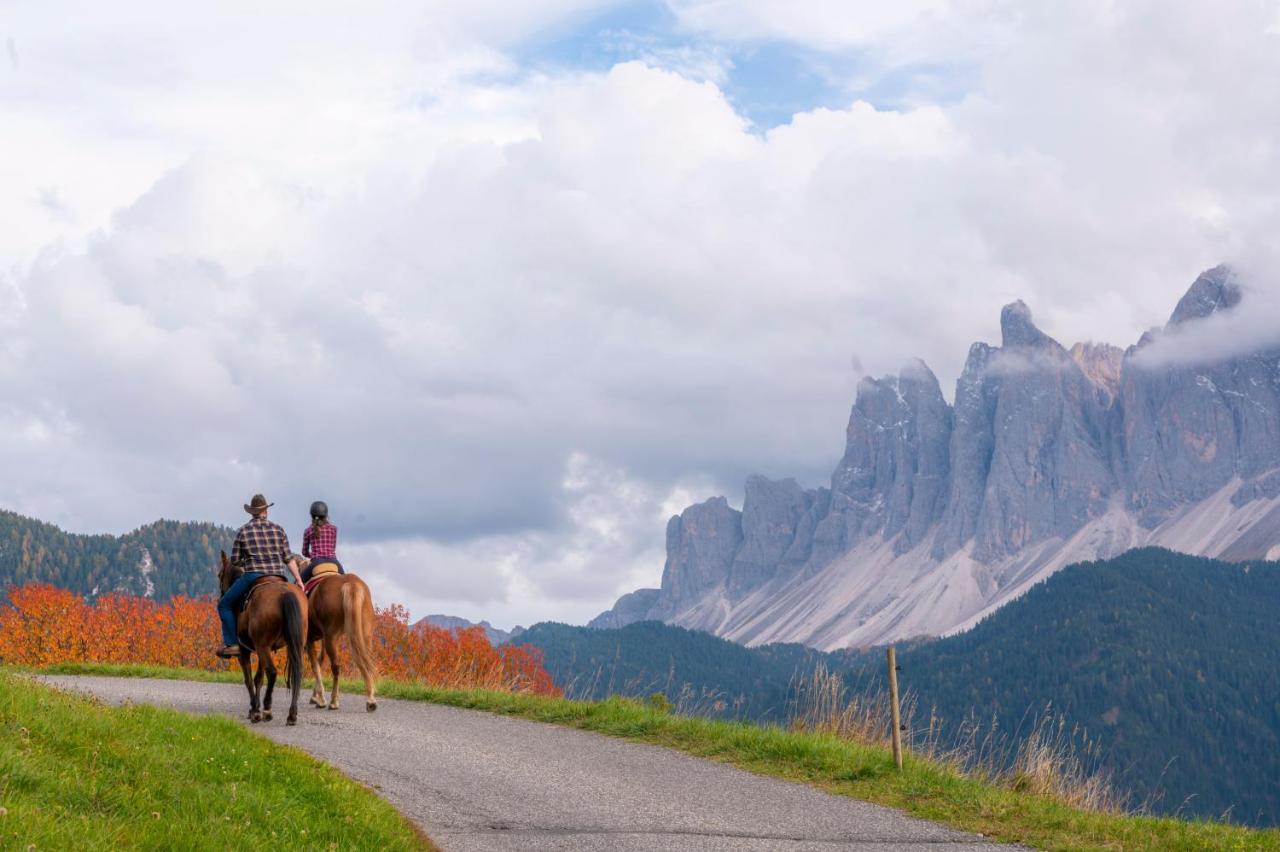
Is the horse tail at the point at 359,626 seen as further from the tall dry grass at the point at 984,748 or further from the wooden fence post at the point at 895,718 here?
the wooden fence post at the point at 895,718

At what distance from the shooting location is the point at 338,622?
75.8 ft

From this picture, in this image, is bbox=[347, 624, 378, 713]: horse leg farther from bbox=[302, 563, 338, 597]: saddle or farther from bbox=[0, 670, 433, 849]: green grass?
bbox=[0, 670, 433, 849]: green grass

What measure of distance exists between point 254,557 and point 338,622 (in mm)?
2535

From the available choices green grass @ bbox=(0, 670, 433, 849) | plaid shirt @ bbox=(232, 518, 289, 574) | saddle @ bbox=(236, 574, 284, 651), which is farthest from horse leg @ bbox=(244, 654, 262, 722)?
green grass @ bbox=(0, 670, 433, 849)

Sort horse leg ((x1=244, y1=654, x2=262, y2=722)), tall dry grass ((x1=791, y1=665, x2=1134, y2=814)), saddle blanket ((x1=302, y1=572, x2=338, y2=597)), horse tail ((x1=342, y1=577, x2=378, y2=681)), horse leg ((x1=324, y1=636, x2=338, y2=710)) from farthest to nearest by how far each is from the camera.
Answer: saddle blanket ((x1=302, y1=572, x2=338, y2=597))
horse leg ((x1=324, y1=636, x2=338, y2=710))
horse tail ((x1=342, y1=577, x2=378, y2=681))
horse leg ((x1=244, y1=654, x2=262, y2=722))
tall dry grass ((x1=791, y1=665, x2=1134, y2=814))

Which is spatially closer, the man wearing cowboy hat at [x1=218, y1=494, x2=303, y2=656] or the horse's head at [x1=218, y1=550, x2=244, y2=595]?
the man wearing cowboy hat at [x1=218, y1=494, x2=303, y2=656]

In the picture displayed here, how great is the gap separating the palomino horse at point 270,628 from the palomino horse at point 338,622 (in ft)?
4.72

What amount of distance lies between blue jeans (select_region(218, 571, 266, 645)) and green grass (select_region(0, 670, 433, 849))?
6334 millimetres

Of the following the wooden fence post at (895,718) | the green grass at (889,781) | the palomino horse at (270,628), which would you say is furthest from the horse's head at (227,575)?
the wooden fence post at (895,718)

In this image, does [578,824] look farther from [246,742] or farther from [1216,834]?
[1216,834]

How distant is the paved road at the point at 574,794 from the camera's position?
12945mm

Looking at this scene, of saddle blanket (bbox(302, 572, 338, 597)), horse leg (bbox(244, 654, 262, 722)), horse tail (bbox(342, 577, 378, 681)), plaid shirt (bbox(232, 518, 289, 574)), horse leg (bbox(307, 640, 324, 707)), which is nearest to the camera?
horse leg (bbox(244, 654, 262, 722))

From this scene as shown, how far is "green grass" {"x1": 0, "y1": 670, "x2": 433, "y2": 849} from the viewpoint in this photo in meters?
9.33

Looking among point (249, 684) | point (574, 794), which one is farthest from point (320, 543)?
point (574, 794)
